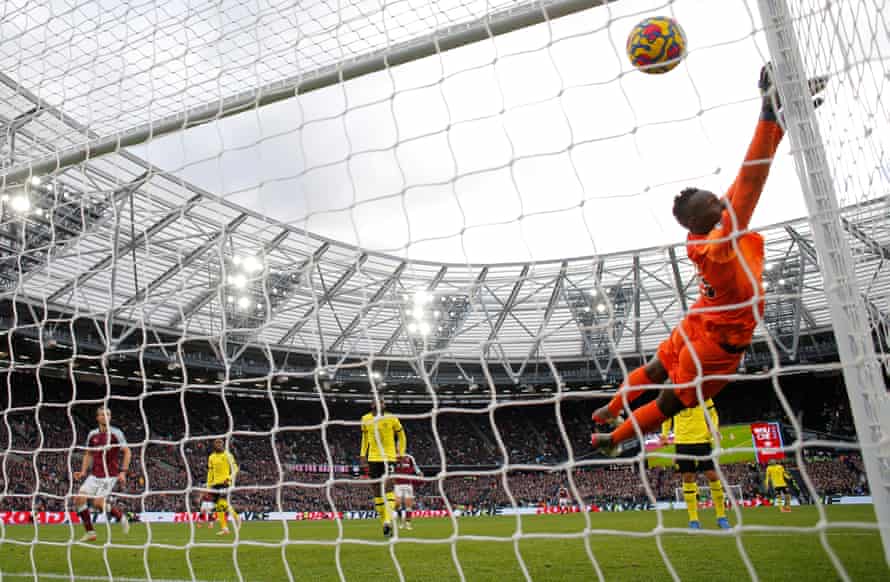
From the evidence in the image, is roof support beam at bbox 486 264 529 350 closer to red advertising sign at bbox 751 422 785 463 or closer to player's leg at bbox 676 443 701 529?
red advertising sign at bbox 751 422 785 463

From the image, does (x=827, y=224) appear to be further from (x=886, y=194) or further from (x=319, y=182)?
(x=319, y=182)

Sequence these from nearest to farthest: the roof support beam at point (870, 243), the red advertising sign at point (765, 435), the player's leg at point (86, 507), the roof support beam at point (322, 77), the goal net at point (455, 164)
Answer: the goal net at point (455, 164), the roof support beam at point (322, 77), the roof support beam at point (870, 243), the player's leg at point (86, 507), the red advertising sign at point (765, 435)

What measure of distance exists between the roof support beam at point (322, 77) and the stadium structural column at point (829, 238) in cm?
79

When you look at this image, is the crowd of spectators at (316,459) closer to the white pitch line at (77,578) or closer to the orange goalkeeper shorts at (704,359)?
the white pitch line at (77,578)

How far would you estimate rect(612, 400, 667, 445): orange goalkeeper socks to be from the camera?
3.67 m

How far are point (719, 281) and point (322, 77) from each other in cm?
234

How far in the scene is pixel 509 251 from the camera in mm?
5805

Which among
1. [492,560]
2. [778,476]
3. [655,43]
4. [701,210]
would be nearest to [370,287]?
[778,476]

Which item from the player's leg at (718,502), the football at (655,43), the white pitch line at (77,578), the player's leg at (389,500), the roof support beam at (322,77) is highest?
the roof support beam at (322,77)

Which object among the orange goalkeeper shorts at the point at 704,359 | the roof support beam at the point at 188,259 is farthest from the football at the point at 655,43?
the roof support beam at the point at 188,259

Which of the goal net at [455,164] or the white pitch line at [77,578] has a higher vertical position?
the goal net at [455,164]

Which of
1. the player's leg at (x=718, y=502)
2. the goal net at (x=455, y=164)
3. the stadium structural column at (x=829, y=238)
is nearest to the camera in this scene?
the stadium structural column at (x=829, y=238)

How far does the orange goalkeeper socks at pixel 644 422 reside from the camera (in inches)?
145

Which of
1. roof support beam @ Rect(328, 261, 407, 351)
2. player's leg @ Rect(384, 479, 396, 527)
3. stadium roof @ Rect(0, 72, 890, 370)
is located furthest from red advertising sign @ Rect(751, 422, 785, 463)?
player's leg @ Rect(384, 479, 396, 527)
